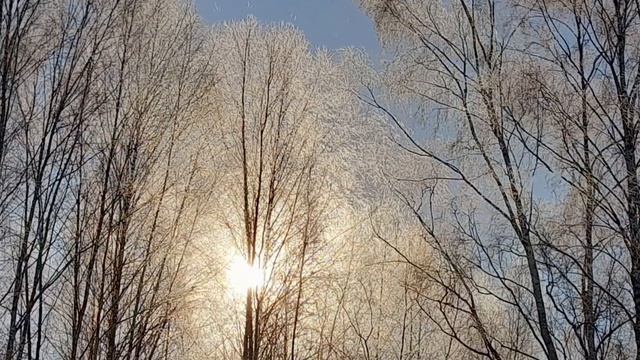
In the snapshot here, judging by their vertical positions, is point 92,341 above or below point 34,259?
below

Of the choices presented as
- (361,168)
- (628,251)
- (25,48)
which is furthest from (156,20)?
(628,251)

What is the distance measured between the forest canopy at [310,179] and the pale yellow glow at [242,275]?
0.07ft

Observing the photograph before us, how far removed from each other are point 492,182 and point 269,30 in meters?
3.60

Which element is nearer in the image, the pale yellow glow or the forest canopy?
the forest canopy

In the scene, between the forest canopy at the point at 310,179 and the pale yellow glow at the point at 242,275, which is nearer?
the forest canopy at the point at 310,179

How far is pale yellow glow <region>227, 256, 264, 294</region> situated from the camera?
6.80 metres

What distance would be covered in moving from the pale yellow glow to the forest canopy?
0.07ft

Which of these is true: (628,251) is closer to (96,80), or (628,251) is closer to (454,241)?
(454,241)

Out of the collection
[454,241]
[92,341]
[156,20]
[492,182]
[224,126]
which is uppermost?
[156,20]

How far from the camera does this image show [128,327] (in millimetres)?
6039

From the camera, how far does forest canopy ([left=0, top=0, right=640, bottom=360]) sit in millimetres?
4961

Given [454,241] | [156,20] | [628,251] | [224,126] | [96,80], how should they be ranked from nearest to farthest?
[628,251] < [454,241] < [96,80] < [156,20] < [224,126]

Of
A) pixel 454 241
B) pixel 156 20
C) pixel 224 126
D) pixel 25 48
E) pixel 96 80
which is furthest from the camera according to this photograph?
pixel 224 126

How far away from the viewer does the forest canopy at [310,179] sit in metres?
4.96
